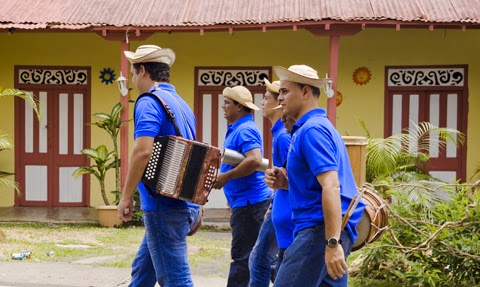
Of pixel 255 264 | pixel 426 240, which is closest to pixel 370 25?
pixel 426 240

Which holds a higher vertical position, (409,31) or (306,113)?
(409,31)

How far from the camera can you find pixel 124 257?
32.1 feet

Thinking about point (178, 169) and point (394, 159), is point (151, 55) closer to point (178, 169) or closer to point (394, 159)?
point (178, 169)

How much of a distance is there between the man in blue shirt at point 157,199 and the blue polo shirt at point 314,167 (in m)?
1.00

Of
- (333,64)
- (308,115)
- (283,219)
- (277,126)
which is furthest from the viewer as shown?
(333,64)

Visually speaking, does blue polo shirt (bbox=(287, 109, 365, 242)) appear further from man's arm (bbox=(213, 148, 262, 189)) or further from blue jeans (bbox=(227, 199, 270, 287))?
blue jeans (bbox=(227, 199, 270, 287))

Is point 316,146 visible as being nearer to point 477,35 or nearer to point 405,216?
point 405,216

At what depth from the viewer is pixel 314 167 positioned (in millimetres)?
4336

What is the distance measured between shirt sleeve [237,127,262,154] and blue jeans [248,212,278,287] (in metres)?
0.66

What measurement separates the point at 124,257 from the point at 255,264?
12.5ft

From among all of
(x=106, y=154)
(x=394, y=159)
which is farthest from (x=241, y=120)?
(x=106, y=154)

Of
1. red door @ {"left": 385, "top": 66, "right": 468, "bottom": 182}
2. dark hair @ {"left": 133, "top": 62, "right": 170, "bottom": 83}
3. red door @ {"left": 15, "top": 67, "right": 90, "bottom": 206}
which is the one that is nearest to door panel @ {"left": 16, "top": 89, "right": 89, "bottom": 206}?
red door @ {"left": 15, "top": 67, "right": 90, "bottom": 206}

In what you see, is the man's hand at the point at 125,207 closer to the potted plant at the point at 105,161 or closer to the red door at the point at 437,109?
the potted plant at the point at 105,161

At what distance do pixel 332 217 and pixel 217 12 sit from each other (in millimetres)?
9145
